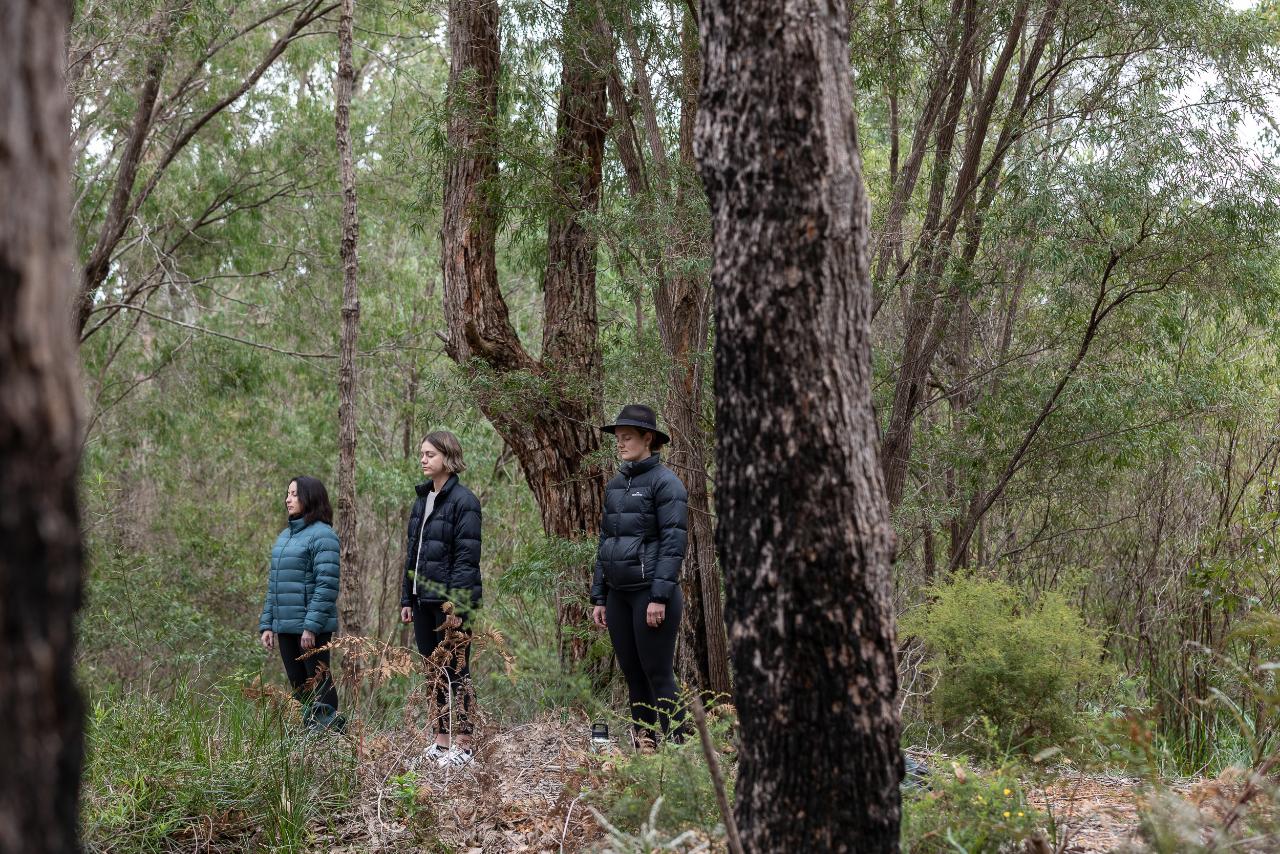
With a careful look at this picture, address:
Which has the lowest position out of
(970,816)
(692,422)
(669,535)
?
(970,816)

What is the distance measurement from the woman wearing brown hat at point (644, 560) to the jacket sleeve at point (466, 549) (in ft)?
2.24

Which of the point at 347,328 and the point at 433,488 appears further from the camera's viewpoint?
the point at 347,328

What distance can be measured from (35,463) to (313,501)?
5.18 m

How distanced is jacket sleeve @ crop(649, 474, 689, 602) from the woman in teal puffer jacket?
1936mm

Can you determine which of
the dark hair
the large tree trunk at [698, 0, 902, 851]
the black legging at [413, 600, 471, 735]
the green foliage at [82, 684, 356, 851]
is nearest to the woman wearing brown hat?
the black legging at [413, 600, 471, 735]

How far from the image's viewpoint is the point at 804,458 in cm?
257

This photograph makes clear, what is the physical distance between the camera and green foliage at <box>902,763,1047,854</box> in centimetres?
327

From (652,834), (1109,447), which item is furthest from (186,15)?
(652,834)

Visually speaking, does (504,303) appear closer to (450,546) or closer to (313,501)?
(313,501)

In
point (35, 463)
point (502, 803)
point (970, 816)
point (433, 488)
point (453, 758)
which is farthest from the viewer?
point (433, 488)

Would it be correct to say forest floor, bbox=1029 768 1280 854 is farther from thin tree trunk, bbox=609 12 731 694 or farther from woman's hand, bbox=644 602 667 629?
thin tree trunk, bbox=609 12 731 694

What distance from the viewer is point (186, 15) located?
1114 centimetres

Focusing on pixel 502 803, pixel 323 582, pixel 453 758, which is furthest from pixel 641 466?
pixel 323 582

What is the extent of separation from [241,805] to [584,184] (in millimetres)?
5659
